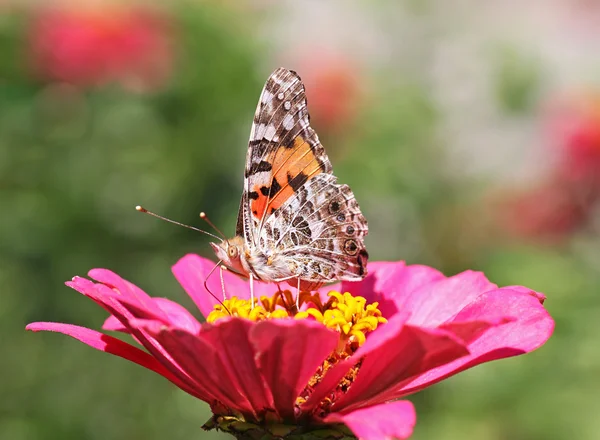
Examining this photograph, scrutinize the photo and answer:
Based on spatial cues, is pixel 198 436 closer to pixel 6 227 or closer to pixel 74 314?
pixel 74 314

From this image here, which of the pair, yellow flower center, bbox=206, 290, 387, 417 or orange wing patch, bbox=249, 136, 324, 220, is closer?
yellow flower center, bbox=206, 290, 387, 417

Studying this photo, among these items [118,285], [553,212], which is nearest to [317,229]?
[118,285]

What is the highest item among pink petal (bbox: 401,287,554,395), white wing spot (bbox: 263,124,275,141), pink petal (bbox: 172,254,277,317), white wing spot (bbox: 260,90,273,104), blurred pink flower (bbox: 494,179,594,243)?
white wing spot (bbox: 260,90,273,104)

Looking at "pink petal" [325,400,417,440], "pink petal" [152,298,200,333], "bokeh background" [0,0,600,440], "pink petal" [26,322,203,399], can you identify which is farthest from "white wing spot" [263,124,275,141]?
"bokeh background" [0,0,600,440]

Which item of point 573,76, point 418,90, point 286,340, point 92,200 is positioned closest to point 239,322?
point 286,340

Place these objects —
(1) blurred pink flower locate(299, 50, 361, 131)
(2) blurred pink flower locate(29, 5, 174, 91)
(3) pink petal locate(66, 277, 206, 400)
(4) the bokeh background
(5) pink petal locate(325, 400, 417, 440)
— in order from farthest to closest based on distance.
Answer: (1) blurred pink flower locate(299, 50, 361, 131) → (2) blurred pink flower locate(29, 5, 174, 91) → (4) the bokeh background → (3) pink petal locate(66, 277, 206, 400) → (5) pink petal locate(325, 400, 417, 440)

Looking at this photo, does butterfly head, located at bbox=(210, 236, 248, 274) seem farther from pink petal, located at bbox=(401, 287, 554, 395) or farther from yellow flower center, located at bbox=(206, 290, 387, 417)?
pink petal, located at bbox=(401, 287, 554, 395)

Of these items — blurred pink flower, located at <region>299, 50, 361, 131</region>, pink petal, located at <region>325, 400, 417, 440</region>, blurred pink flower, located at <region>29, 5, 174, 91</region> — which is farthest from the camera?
blurred pink flower, located at <region>299, 50, 361, 131</region>
